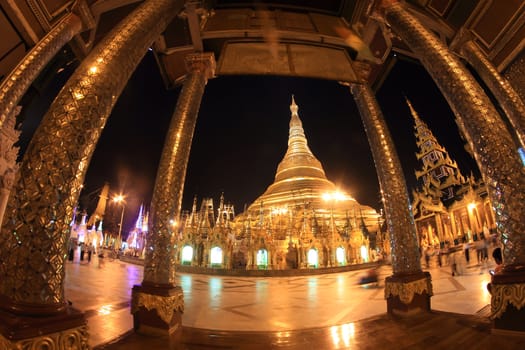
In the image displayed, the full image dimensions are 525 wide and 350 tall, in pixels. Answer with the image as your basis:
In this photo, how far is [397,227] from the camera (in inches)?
162

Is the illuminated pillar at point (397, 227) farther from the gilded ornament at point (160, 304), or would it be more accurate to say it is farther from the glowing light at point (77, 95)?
the glowing light at point (77, 95)

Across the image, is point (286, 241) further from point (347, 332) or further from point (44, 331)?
point (44, 331)

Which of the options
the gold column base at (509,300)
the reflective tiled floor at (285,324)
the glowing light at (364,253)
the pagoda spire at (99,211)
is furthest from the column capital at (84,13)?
the pagoda spire at (99,211)

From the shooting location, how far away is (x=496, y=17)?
4680 millimetres

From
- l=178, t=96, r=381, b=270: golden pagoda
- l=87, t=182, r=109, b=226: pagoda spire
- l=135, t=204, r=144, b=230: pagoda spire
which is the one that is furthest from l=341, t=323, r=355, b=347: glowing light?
l=87, t=182, r=109, b=226: pagoda spire

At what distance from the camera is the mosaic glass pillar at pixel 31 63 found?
13.3ft

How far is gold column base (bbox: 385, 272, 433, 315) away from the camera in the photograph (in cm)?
353

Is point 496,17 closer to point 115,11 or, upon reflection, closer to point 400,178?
point 400,178

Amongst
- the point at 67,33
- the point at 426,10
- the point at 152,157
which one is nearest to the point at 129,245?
the point at 152,157

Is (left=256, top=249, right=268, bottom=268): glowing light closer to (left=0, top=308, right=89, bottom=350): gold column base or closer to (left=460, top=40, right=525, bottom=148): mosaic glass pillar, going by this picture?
(left=460, top=40, right=525, bottom=148): mosaic glass pillar

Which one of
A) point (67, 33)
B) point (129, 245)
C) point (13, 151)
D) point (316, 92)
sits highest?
point (316, 92)

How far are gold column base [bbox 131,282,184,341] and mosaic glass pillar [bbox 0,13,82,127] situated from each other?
3.91 meters

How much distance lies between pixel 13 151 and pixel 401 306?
36.2 ft

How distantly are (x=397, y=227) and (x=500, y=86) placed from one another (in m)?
3.36
